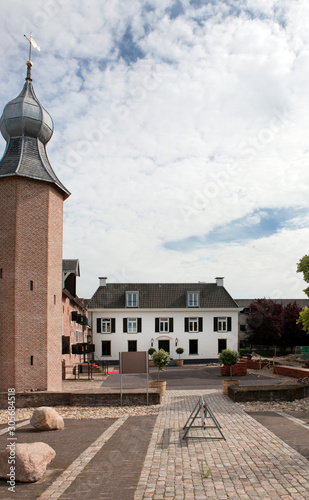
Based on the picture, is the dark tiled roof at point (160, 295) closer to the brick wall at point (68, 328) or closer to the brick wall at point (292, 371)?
the brick wall at point (68, 328)

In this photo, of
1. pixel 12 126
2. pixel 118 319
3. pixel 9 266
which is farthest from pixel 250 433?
pixel 118 319

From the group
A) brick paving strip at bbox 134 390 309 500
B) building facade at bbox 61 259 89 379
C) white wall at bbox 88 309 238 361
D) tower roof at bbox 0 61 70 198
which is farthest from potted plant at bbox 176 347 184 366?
brick paving strip at bbox 134 390 309 500

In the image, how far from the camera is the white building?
43031 millimetres

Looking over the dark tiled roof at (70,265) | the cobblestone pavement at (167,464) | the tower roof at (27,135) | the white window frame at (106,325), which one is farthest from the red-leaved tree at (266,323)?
the cobblestone pavement at (167,464)

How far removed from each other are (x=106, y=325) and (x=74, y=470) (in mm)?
35319

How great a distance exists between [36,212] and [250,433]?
1406 cm

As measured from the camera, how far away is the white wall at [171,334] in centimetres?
4294

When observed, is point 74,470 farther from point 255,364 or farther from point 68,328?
point 255,364

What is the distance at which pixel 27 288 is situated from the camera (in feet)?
65.2

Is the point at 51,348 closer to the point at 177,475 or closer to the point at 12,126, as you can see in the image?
the point at 12,126

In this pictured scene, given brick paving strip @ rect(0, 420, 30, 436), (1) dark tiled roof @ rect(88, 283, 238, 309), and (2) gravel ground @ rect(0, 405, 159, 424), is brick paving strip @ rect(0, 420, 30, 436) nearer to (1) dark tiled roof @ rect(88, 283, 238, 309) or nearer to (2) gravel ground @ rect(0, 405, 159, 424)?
(2) gravel ground @ rect(0, 405, 159, 424)

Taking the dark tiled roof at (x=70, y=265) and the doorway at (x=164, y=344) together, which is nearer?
the dark tiled roof at (x=70, y=265)

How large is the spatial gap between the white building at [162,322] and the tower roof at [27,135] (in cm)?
2360

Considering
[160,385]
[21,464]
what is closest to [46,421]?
[21,464]
